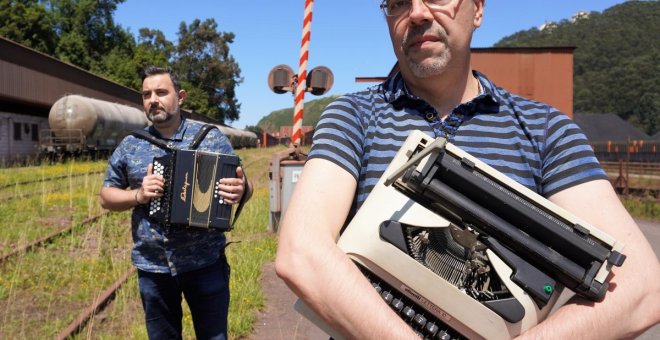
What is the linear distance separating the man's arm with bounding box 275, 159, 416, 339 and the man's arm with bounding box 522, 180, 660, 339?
14.5 inches

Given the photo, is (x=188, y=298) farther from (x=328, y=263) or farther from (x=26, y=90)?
(x=26, y=90)

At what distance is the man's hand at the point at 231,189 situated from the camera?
11.6ft

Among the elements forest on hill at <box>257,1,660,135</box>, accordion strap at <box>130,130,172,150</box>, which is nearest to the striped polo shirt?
accordion strap at <box>130,130,172,150</box>

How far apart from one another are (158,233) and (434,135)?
2.28m

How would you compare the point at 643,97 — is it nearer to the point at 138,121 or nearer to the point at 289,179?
the point at 138,121

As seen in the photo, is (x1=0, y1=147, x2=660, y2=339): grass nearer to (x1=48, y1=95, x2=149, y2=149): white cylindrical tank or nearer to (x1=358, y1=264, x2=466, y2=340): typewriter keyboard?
(x1=358, y1=264, x2=466, y2=340): typewriter keyboard

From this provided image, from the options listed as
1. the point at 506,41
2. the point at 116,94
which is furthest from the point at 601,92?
the point at 116,94

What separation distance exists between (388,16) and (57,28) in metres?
73.6

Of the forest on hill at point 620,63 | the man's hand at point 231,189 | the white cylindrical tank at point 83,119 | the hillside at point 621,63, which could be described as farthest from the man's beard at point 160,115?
the hillside at point 621,63

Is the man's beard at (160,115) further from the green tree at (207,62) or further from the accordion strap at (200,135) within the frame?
the green tree at (207,62)

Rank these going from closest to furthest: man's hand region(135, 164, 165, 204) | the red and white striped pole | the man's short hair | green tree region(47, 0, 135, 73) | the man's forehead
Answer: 1. man's hand region(135, 164, 165, 204)
2. the man's forehead
3. the man's short hair
4. the red and white striped pole
5. green tree region(47, 0, 135, 73)

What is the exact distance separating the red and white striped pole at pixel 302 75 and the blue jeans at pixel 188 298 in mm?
5118

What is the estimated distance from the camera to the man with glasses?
1.35m

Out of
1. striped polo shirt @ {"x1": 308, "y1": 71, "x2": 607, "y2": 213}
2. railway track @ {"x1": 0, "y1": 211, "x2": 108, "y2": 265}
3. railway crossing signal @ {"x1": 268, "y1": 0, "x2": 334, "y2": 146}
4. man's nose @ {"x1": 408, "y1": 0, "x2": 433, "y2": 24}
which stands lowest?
railway track @ {"x1": 0, "y1": 211, "x2": 108, "y2": 265}
